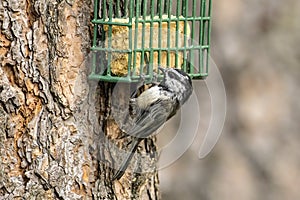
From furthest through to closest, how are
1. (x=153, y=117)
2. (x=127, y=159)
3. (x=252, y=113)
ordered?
1. (x=252, y=113)
2. (x=127, y=159)
3. (x=153, y=117)

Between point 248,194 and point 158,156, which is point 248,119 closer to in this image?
point 248,194

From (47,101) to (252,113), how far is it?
520 cm

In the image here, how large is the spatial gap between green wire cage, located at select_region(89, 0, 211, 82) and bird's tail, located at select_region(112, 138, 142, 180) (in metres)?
0.39

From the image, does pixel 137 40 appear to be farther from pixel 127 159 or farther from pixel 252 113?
pixel 252 113

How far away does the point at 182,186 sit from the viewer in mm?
10148

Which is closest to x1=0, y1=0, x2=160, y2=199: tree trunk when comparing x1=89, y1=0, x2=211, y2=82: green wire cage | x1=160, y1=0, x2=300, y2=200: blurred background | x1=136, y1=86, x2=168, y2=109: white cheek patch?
x1=89, y1=0, x2=211, y2=82: green wire cage

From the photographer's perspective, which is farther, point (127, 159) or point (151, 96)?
point (127, 159)

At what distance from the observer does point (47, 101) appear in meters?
5.67

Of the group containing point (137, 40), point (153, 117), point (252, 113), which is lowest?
point (252, 113)

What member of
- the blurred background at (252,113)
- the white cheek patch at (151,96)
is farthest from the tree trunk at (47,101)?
the blurred background at (252,113)

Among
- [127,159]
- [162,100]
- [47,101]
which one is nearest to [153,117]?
[162,100]

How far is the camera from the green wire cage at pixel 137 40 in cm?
555

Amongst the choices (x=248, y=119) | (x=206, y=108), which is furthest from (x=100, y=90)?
(x=248, y=119)

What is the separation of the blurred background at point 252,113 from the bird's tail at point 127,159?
4.07m
